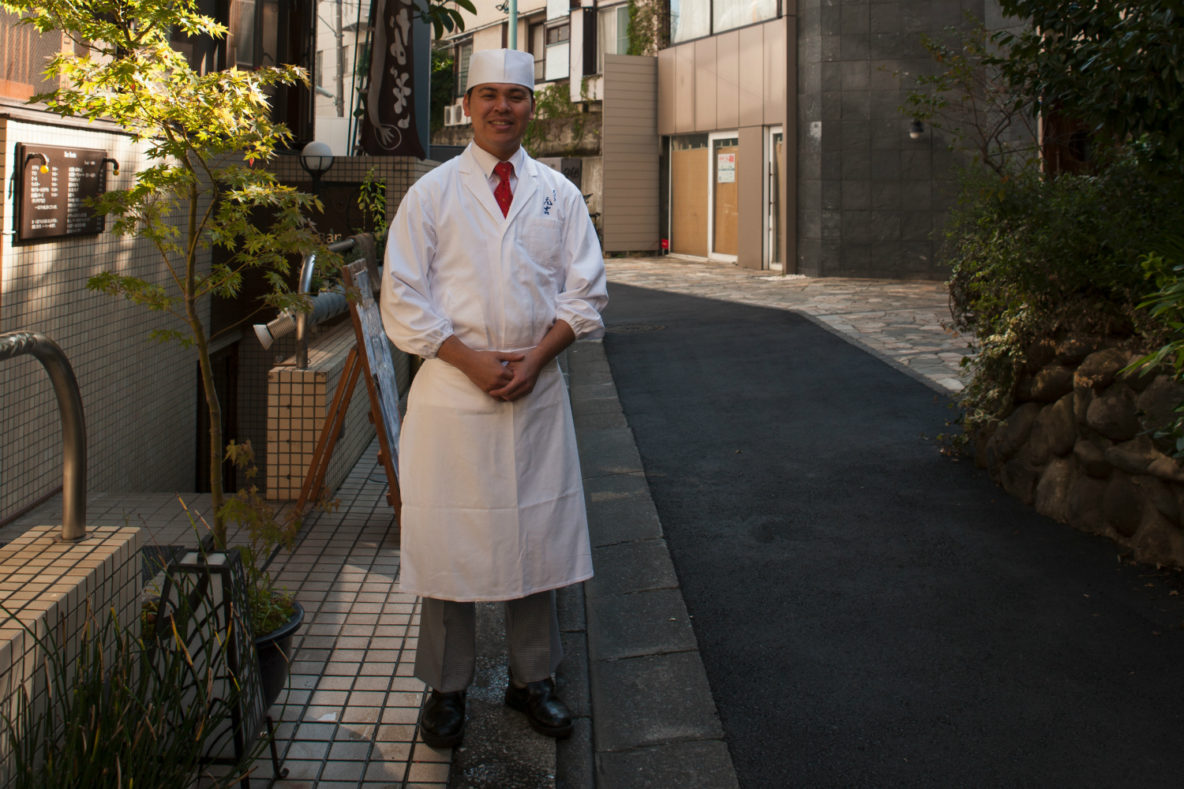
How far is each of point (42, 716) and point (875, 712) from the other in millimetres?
2731

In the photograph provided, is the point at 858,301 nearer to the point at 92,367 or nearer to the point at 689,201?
the point at 689,201

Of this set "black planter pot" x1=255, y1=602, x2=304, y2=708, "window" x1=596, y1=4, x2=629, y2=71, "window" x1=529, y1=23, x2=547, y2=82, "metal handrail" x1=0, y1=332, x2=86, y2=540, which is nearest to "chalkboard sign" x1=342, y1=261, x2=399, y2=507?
"black planter pot" x1=255, y1=602, x2=304, y2=708

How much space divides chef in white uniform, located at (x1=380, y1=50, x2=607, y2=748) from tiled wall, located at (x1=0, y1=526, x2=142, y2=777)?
93 centimetres

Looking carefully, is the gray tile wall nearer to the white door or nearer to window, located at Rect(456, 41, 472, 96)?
the white door

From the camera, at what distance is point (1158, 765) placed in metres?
3.62

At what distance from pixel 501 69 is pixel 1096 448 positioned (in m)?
3.73

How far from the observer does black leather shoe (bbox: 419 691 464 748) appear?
3510 millimetres

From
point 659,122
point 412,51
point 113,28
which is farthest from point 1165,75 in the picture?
point 659,122

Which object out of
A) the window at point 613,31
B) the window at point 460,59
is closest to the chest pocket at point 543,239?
the window at point 613,31

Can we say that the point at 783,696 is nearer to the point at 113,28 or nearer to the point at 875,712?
the point at 875,712

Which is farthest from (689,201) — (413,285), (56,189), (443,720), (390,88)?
(443,720)

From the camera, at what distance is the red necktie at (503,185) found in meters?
3.63

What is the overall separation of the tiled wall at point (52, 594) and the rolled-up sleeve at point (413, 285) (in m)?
0.98

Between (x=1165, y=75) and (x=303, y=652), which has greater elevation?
(x=1165, y=75)
